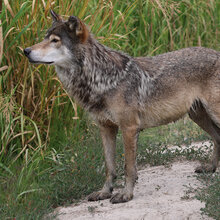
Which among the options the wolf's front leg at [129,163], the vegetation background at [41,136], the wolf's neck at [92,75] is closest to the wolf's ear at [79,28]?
the wolf's neck at [92,75]

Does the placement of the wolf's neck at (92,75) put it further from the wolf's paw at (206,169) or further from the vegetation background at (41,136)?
the wolf's paw at (206,169)

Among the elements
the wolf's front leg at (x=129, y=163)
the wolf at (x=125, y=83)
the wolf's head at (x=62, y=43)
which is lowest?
the wolf's front leg at (x=129, y=163)

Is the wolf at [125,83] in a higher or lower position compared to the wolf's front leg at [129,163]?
higher

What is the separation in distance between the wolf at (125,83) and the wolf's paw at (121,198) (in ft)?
0.04

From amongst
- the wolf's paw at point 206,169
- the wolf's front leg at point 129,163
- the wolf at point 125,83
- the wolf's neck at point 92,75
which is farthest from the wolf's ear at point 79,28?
the wolf's paw at point 206,169

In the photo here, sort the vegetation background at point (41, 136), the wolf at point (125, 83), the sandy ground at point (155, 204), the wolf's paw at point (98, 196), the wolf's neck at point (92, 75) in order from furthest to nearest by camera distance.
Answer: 1. the wolf's paw at point (98, 196)
2. the vegetation background at point (41, 136)
3. the wolf's neck at point (92, 75)
4. the wolf at point (125, 83)
5. the sandy ground at point (155, 204)

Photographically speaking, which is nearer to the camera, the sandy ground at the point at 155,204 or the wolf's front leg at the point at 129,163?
the sandy ground at the point at 155,204

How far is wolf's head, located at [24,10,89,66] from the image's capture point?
4685mm

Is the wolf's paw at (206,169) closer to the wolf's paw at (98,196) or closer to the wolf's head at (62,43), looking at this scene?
the wolf's paw at (98,196)

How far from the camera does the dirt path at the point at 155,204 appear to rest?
445 centimetres

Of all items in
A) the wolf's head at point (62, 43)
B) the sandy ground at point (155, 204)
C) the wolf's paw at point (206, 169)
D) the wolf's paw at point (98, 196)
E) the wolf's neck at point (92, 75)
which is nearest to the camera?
the sandy ground at point (155, 204)


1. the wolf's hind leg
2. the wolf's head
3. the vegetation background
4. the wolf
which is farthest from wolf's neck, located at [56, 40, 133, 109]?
the wolf's hind leg

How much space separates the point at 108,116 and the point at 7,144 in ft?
5.35

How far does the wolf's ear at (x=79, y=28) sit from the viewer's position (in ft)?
15.6
